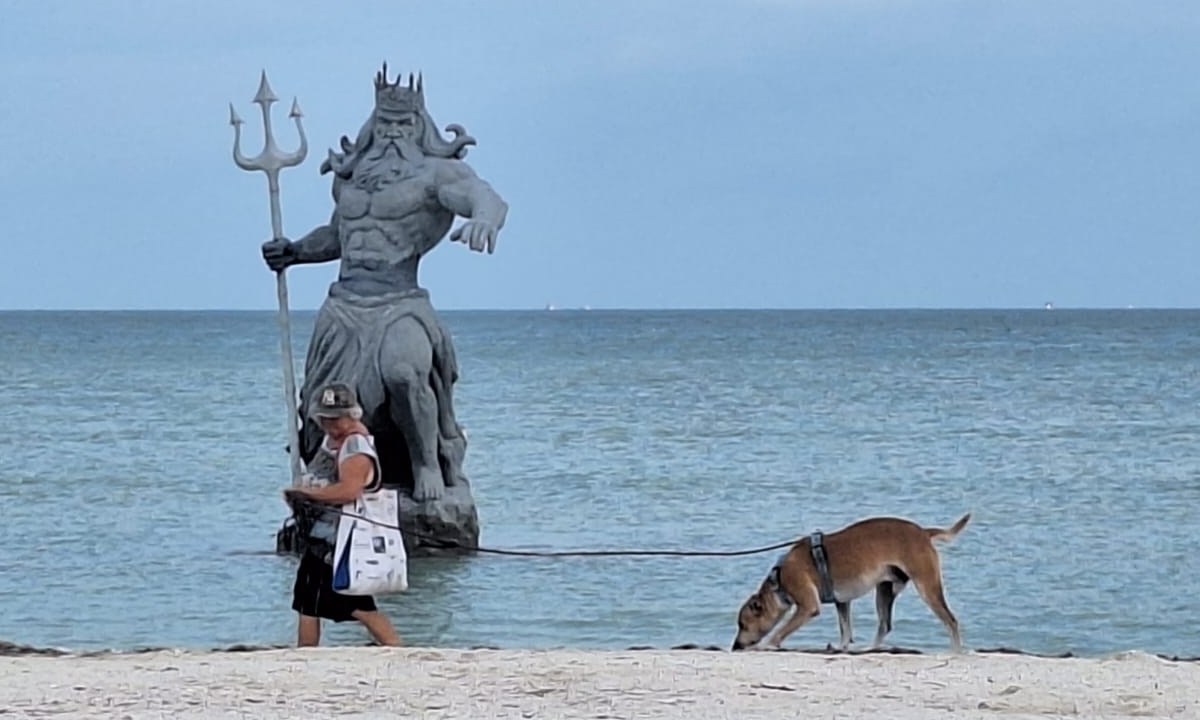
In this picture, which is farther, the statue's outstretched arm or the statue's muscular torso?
the statue's muscular torso

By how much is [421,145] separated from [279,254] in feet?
3.37

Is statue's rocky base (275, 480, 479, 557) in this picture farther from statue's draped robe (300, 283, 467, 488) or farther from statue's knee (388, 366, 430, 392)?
statue's knee (388, 366, 430, 392)

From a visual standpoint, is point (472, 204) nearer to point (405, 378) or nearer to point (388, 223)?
point (388, 223)

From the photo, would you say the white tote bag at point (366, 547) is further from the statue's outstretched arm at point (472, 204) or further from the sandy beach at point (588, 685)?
the statue's outstretched arm at point (472, 204)

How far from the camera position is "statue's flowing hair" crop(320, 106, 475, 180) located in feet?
44.4

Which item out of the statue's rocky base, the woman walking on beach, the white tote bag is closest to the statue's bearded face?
the statue's rocky base

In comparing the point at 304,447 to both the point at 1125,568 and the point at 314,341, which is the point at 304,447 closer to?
the point at 314,341

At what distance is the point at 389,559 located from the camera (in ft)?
31.7

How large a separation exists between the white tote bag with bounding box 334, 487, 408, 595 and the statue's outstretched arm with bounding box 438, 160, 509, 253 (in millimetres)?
2918

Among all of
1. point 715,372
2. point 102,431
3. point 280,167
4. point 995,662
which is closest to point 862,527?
point 995,662

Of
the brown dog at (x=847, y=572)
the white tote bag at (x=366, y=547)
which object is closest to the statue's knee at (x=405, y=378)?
the brown dog at (x=847, y=572)

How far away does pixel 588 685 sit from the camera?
29.3 ft

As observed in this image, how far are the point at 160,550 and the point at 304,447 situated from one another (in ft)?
10.7

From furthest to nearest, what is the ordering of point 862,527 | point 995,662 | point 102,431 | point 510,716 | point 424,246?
point 102,431
point 424,246
point 862,527
point 995,662
point 510,716
